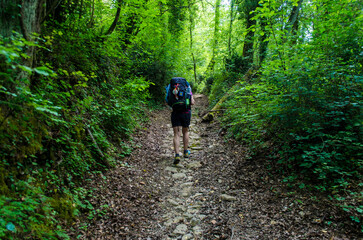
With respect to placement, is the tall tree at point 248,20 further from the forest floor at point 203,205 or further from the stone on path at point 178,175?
the stone on path at point 178,175

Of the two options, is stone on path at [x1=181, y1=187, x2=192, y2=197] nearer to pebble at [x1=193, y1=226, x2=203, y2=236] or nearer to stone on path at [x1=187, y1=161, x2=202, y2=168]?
pebble at [x1=193, y1=226, x2=203, y2=236]

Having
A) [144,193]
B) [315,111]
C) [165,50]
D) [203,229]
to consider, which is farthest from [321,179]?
[165,50]

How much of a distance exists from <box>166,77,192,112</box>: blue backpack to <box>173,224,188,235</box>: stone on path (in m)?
3.17

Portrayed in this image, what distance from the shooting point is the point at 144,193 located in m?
4.11

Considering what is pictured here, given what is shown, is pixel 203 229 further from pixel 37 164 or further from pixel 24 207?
pixel 37 164

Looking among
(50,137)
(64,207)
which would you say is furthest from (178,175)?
(50,137)

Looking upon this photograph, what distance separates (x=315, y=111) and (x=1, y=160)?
16.2 ft

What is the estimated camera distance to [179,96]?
18.6 feet

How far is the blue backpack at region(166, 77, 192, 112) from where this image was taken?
5.65m

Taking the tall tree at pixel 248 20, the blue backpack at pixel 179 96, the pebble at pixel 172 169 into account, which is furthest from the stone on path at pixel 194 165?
the tall tree at pixel 248 20

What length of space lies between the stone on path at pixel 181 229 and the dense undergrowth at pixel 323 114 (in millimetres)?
2040

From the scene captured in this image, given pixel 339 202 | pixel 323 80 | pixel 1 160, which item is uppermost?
pixel 323 80

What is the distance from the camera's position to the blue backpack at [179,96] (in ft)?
18.5

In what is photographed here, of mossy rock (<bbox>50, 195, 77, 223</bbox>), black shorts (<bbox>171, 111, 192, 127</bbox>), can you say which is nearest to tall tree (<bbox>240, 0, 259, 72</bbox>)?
black shorts (<bbox>171, 111, 192, 127</bbox>)
